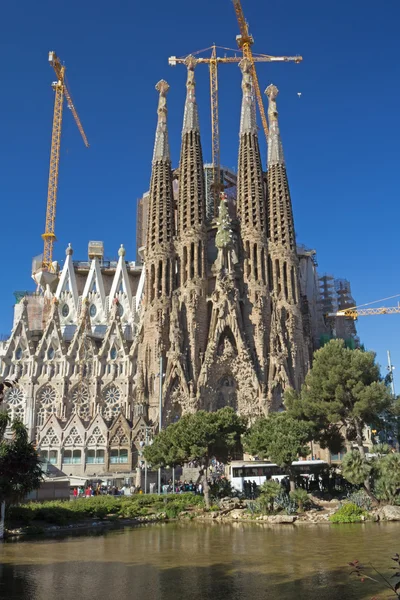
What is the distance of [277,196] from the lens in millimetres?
62375

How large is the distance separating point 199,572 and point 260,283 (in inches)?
1756

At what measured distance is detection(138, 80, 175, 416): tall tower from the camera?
55.6 metres

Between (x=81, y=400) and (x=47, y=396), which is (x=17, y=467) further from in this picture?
(x=47, y=396)

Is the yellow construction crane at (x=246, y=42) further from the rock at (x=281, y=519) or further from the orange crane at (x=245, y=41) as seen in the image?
the rock at (x=281, y=519)

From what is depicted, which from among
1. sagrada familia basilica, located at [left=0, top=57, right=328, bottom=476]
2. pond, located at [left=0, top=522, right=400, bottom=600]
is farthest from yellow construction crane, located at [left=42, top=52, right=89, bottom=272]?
pond, located at [left=0, top=522, right=400, bottom=600]

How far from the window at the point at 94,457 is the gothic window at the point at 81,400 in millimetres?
6357

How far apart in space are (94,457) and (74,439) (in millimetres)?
2595

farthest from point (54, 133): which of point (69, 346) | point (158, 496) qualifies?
point (158, 496)

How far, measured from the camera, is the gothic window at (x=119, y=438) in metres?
52.2

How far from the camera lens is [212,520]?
28344 millimetres

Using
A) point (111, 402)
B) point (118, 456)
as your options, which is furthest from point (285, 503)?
point (111, 402)

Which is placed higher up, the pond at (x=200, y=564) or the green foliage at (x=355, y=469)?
the green foliage at (x=355, y=469)

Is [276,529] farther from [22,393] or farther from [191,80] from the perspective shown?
[191,80]

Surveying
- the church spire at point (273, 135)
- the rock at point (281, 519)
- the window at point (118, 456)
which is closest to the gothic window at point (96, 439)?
the window at point (118, 456)
